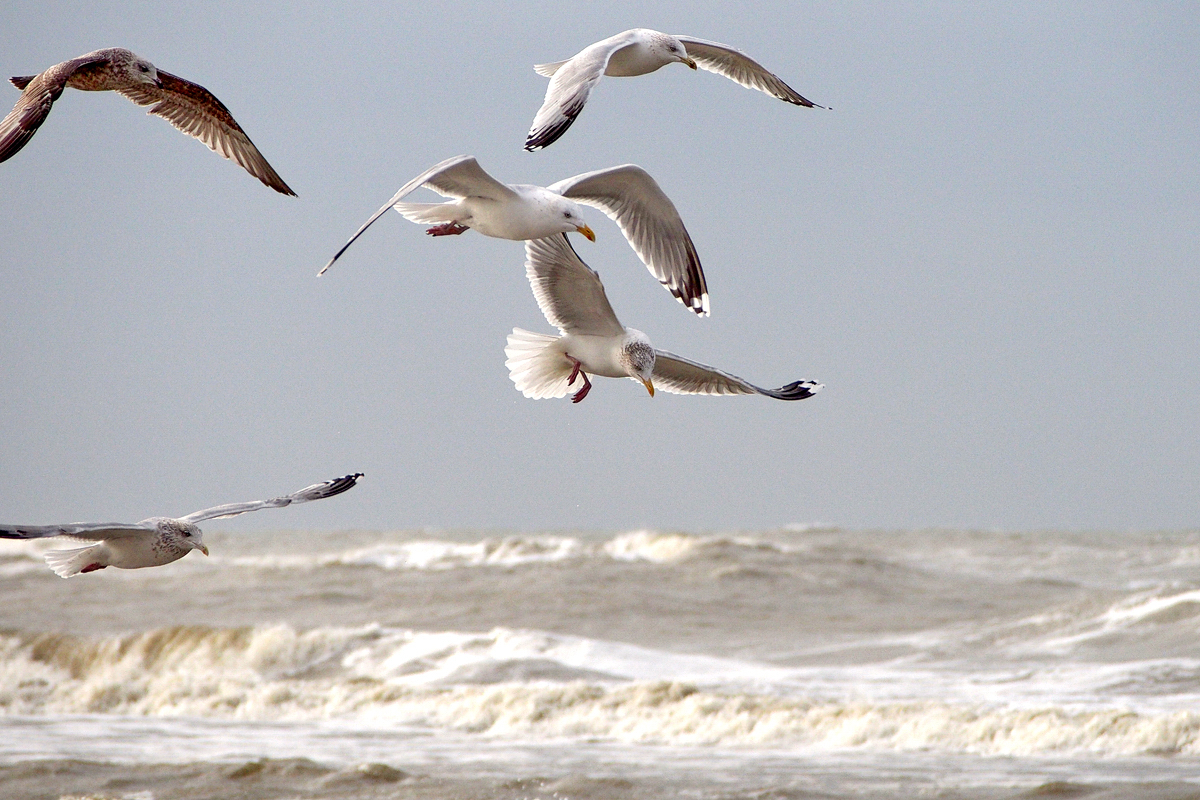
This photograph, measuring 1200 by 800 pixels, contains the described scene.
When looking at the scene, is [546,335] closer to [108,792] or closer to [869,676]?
[108,792]

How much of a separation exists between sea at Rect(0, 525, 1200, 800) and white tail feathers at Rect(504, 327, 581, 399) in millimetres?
3119

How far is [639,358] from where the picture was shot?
233 inches

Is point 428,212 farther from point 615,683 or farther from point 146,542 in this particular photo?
point 615,683

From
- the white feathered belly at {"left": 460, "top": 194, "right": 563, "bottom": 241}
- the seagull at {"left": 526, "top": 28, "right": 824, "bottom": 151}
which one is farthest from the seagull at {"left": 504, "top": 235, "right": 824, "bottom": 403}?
the seagull at {"left": 526, "top": 28, "right": 824, "bottom": 151}

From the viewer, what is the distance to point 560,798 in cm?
834

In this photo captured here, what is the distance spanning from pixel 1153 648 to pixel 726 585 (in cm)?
596

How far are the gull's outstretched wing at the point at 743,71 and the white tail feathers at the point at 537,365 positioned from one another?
173cm

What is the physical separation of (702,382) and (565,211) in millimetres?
1571

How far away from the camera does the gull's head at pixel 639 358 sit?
594cm

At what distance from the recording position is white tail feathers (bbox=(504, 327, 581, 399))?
642 centimetres

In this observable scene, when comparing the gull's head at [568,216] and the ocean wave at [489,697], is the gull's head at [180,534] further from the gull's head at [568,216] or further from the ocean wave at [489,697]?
the ocean wave at [489,697]

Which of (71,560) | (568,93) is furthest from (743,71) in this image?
(71,560)

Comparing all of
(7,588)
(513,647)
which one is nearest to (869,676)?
(513,647)

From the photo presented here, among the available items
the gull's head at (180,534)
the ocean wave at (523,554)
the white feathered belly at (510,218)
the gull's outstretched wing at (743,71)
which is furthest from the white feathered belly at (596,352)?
the ocean wave at (523,554)
